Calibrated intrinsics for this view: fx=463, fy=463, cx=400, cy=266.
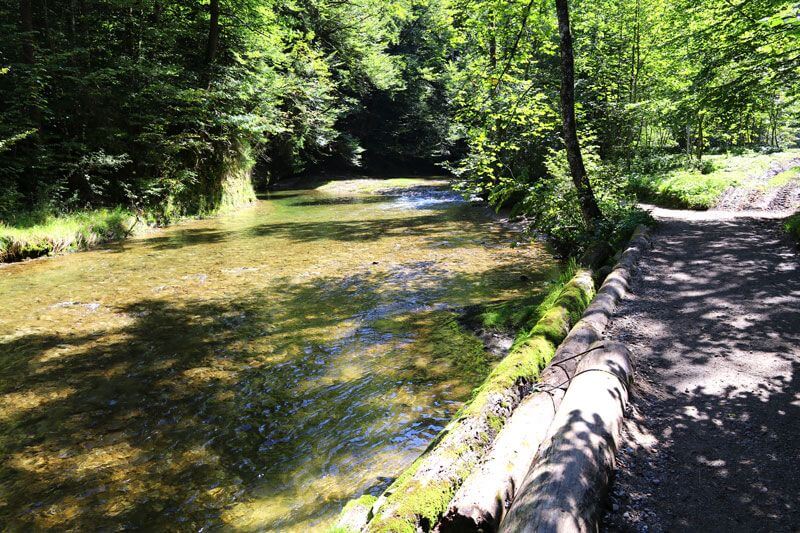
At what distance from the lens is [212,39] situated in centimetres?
1905

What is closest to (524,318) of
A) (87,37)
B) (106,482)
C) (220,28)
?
(106,482)

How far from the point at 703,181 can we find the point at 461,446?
16604 millimetres

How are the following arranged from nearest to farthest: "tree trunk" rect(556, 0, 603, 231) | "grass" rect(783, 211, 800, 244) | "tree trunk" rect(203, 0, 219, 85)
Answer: "tree trunk" rect(556, 0, 603, 231) → "grass" rect(783, 211, 800, 244) → "tree trunk" rect(203, 0, 219, 85)

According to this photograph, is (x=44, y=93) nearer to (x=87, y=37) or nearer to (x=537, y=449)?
(x=87, y=37)

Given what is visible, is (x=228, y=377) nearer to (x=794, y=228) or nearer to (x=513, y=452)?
(x=513, y=452)

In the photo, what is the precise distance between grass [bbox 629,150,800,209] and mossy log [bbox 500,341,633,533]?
1370 centimetres

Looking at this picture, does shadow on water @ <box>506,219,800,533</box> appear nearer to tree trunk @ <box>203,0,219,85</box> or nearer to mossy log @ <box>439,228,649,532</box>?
mossy log @ <box>439,228,649,532</box>

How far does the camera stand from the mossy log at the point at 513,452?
2.89 meters

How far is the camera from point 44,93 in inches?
586

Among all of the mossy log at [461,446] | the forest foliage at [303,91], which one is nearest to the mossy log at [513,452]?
the mossy log at [461,446]

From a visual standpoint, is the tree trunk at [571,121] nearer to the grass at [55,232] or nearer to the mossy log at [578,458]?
the mossy log at [578,458]

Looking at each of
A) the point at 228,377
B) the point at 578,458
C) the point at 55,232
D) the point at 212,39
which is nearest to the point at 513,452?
the point at 578,458

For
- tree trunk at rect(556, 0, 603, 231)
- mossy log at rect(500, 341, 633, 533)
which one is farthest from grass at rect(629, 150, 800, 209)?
mossy log at rect(500, 341, 633, 533)

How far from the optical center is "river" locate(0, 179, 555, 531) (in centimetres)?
400
